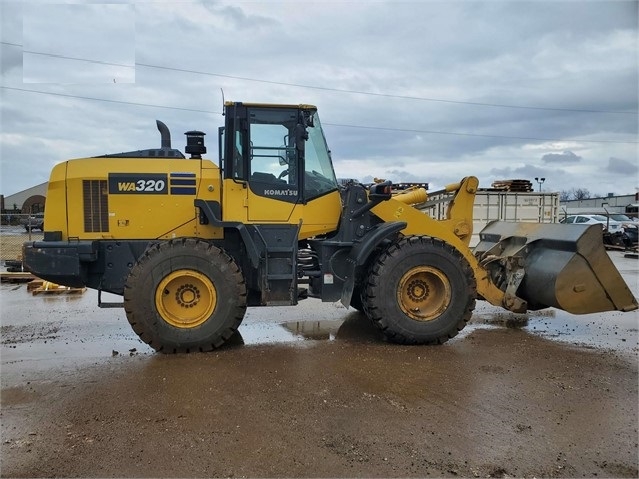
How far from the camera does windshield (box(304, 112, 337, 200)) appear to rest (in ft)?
21.4

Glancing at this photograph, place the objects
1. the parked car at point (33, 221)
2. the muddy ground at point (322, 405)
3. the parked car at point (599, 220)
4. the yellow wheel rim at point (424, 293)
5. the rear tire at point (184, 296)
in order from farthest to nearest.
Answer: the parked car at point (599, 220) → the parked car at point (33, 221) → the yellow wheel rim at point (424, 293) → the rear tire at point (184, 296) → the muddy ground at point (322, 405)

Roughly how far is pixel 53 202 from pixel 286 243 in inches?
117

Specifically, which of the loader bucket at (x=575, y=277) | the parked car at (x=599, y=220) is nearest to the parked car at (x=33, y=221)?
the loader bucket at (x=575, y=277)

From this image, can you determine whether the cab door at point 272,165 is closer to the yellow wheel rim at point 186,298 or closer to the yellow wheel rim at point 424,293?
the yellow wheel rim at point 186,298

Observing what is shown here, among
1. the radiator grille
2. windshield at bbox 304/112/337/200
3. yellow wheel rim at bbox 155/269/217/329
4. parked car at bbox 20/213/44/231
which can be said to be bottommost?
yellow wheel rim at bbox 155/269/217/329

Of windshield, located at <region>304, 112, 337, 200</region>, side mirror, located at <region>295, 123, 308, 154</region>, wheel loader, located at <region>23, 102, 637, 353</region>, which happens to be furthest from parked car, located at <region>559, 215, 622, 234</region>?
side mirror, located at <region>295, 123, 308, 154</region>

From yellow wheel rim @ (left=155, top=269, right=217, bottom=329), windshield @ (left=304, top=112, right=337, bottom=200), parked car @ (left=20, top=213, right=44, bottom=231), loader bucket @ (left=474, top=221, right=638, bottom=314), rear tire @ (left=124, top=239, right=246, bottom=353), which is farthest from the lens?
parked car @ (left=20, top=213, right=44, bottom=231)

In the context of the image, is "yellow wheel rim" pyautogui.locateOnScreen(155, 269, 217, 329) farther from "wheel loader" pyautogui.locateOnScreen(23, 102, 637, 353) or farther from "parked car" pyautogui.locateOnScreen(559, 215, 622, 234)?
"parked car" pyautogui.locateOnScreen(559, 215, 622, 234)

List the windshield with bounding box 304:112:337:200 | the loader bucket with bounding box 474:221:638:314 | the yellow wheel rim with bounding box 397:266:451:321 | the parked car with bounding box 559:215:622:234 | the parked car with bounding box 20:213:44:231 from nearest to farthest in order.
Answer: the yellow wheel rim with bounding box 397:266:451:321 < the loader bucket with bounding box 474:221:638:314 < the windshield with bounding box 304:112:337:200 < the parked car with bounding box 20:213:44:231 < the parked car with bounding box 559:215:622:234

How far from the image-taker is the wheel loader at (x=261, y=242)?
599cm

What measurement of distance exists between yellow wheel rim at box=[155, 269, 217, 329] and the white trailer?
14.0 meters

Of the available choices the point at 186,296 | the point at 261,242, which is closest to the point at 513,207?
the point at 261,242

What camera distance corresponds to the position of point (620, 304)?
647 cm

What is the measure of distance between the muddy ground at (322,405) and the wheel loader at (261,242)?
56 centimetres
